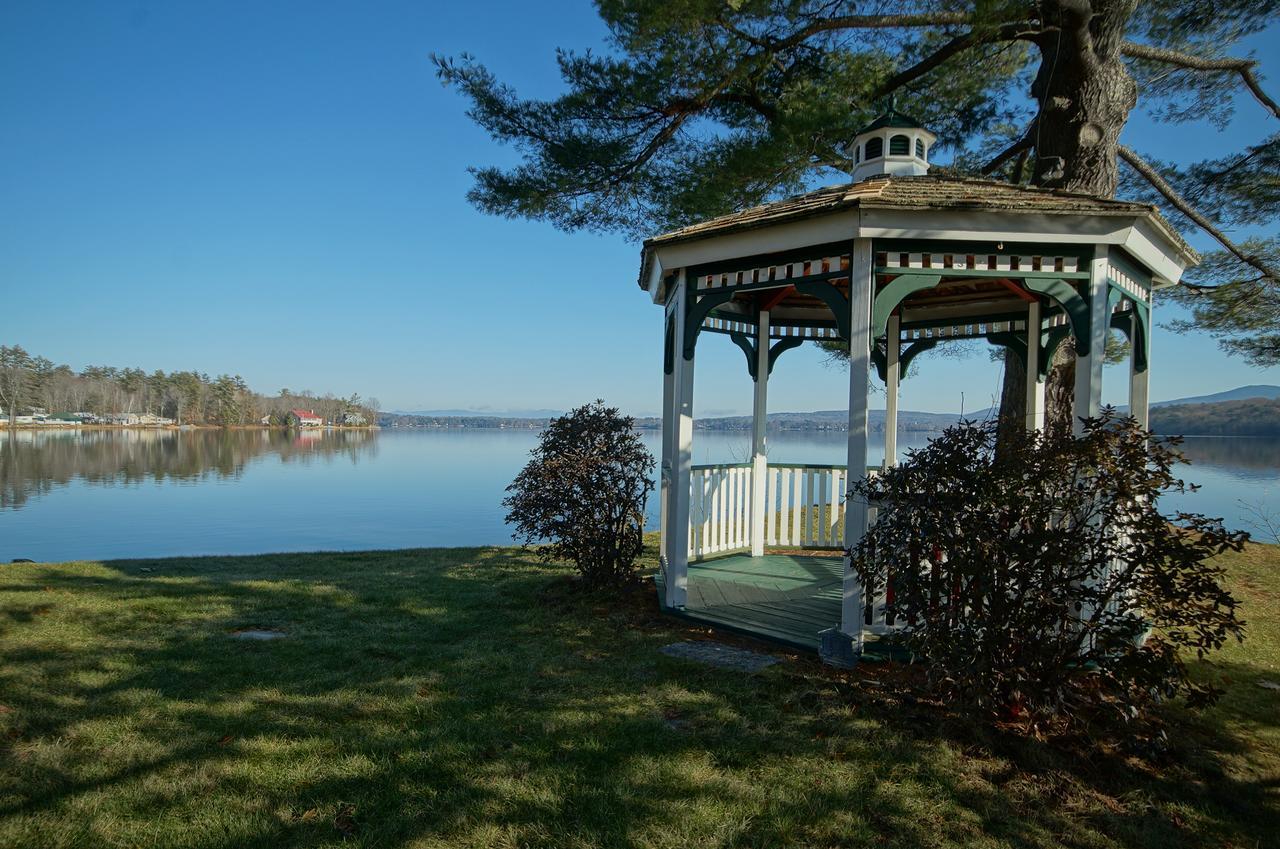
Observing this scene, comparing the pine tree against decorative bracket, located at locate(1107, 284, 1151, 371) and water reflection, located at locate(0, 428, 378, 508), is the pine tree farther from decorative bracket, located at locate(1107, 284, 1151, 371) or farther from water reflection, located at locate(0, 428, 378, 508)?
water reflection, located at locate(0, 428, 378, 508)

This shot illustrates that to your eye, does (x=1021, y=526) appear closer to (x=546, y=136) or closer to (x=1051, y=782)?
(x=1051, y=782)

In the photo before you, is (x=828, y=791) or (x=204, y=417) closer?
(x=828, y=791)

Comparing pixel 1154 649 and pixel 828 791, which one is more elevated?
pixel 1154 649

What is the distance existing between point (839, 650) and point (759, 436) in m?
3.63

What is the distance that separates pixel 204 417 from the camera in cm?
10250

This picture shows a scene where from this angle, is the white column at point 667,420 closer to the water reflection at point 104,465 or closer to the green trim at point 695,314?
the green trim at point 695,314

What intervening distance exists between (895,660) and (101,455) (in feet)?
166

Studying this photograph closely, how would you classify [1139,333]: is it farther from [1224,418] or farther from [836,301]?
[1224,418]

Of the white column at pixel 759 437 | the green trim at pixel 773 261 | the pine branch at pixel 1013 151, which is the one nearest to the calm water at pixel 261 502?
the white column at pixel 759 437

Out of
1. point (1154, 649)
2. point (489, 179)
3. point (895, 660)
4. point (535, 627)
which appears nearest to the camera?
point (1154, 649)

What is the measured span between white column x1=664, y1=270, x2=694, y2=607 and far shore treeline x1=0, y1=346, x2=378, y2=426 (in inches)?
3910

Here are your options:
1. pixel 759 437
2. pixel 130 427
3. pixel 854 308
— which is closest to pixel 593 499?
pixel 759 437

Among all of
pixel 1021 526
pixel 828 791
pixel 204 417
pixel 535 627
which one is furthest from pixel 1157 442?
pixel 204 417

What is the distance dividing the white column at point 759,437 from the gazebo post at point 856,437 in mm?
3174
